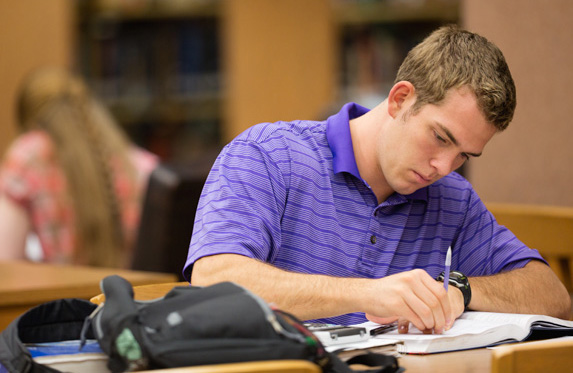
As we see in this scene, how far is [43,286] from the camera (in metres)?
2.29

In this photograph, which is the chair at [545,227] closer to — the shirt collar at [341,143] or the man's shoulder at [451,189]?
the man's shoulder at [451,189]

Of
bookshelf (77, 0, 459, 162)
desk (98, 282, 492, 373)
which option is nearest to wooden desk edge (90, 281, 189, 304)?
desk (98, 282, 492, 373)

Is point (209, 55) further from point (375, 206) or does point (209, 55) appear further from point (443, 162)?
point (443, 162)

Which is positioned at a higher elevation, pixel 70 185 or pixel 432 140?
pixel 432 140

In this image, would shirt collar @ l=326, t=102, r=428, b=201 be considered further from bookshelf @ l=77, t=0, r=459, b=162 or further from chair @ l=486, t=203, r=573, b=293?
bookshelf @ l=77, t=0, r=459, b=162

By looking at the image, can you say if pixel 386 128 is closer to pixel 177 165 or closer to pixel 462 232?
pixel 462 232

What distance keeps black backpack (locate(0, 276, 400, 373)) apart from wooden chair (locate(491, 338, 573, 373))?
0.15m

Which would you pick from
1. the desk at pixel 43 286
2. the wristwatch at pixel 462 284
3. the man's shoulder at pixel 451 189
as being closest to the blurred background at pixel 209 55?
the desk at pixel 43 286

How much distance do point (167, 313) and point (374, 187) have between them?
0.73 meters

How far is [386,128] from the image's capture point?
1720mm

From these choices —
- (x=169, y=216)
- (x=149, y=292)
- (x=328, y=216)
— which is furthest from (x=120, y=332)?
(x=169, y=216)

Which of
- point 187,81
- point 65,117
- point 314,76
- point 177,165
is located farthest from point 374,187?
point 187,81

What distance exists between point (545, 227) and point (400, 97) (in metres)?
0.72

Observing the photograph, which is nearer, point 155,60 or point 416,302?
point 416,302
